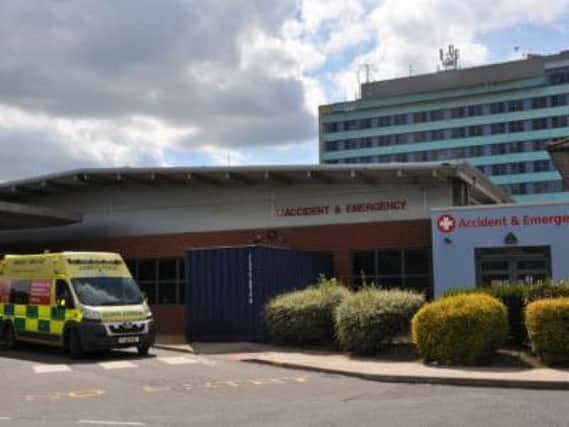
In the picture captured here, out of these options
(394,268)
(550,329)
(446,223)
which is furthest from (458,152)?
(550,329)

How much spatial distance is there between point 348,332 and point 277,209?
8.60 m

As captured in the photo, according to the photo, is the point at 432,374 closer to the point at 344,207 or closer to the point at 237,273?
the point at 237,273

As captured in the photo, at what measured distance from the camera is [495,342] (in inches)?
619

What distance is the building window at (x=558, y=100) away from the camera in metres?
110

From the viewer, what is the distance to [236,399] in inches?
472

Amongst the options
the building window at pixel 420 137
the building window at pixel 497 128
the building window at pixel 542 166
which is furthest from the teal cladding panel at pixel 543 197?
the building window at pixel 420 137

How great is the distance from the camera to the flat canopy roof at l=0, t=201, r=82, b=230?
84.5 ft

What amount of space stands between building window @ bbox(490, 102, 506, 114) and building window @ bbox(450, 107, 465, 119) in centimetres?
424

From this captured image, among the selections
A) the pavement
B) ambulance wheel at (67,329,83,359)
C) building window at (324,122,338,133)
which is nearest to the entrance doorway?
the pavement

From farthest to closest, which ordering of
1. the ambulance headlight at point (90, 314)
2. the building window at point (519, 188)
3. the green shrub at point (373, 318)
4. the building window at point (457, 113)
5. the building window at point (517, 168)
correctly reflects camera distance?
1. the building window at point (457, 113)
2. the building window at point (517, 168)
3. the building window at point (519, 188)
4. the ambulance headlight at point (90, 314)
5. the green shrub at point (373, 318)

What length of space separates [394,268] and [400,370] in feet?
30.0

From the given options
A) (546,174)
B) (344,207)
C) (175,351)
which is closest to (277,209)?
(344,207)

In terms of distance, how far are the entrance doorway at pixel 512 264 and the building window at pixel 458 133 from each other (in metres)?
98.5

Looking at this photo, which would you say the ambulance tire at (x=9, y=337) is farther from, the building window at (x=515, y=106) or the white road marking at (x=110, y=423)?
the building window at (x=515, y=106)
